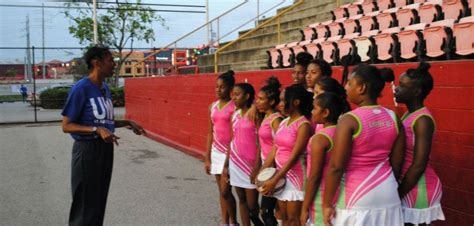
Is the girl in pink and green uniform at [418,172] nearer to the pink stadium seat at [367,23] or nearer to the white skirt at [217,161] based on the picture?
the white skirt at [217,161]

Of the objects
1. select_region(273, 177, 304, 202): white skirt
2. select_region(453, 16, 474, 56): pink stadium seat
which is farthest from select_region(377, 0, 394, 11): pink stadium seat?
select_region(273, 177, 304, 202): white skirt

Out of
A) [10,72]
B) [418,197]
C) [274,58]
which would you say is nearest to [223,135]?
[418,197]

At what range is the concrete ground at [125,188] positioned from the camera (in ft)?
19.5

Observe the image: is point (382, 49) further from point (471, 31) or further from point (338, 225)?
point (338, 225)

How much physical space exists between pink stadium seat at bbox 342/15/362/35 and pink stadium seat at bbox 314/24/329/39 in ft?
2.10

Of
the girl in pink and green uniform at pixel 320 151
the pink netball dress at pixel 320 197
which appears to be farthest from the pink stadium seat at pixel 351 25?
the pink netball dress at pixel 320 197

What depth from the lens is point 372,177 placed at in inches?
111

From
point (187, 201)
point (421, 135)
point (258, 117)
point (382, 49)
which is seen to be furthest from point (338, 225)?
point (382, 49)

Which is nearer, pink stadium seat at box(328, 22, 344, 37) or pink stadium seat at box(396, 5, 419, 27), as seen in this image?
pink stadium seat at box(396, 5, 419, 27)

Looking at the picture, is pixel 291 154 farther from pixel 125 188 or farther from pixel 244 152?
pixel 125 188

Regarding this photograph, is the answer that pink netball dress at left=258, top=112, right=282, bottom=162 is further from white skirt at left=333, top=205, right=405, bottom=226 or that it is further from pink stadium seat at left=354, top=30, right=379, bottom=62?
pink stadium seat at left=354, top=30, right=379, bottom=62

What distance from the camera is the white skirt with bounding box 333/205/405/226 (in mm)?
2818

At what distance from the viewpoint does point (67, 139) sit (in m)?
13.8

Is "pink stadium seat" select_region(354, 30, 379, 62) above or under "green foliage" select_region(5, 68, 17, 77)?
under
